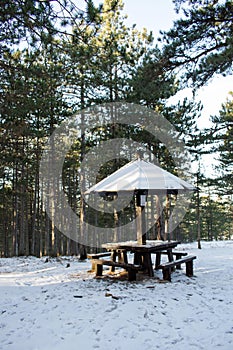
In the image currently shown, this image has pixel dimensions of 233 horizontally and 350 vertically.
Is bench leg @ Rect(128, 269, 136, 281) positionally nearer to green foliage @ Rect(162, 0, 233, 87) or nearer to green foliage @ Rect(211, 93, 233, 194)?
green foliage @ Rect(162, 0, 233, 87)

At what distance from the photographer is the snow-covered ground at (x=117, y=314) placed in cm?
361

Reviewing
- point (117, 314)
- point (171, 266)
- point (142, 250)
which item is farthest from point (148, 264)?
point (117, 314)

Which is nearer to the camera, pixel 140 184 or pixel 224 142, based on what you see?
pixel 140 184

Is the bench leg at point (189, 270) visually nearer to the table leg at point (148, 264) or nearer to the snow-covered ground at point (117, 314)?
the snow-covered ground at point (117, 314)

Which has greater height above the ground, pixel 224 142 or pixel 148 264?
pixel 224 142

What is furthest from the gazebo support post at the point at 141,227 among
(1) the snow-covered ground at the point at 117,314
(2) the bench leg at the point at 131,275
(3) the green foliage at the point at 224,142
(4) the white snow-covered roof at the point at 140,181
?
(3) the green foliage at the point at 224,142

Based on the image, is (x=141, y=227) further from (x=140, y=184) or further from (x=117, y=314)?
(x=117, y=314)

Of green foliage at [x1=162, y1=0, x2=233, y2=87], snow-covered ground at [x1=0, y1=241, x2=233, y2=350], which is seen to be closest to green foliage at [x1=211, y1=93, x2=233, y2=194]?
green foliage at [x1=162, y1=0, x2=233, y2=87]

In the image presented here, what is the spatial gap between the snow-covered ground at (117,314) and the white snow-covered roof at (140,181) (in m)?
2.17

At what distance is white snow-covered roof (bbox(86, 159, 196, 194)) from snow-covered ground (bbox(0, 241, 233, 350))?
7.11ft

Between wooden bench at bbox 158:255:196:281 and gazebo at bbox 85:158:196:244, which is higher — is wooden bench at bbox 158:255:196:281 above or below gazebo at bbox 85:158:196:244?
below

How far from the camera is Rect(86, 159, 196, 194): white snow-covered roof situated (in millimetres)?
6691

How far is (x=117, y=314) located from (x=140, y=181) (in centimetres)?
313

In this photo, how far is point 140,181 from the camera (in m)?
6.75
